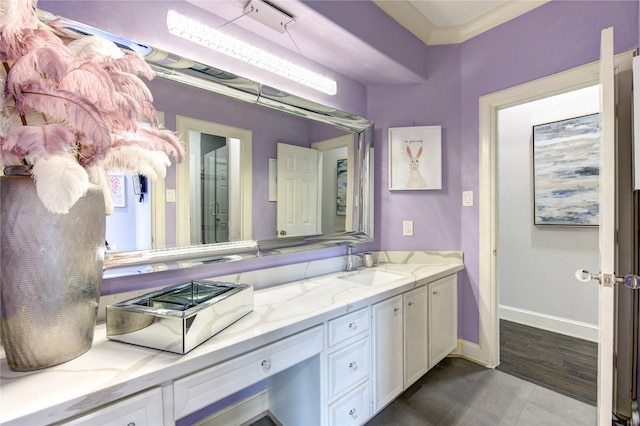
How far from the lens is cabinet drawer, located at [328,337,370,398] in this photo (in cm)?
127

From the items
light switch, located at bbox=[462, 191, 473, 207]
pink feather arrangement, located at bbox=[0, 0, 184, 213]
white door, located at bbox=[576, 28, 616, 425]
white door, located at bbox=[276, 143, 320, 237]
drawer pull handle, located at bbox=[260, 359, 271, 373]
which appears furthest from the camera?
light switch, located at bbox=[462, 191, 473, 207]

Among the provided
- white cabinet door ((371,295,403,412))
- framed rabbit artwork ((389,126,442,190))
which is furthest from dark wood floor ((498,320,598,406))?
framed rabbit artwork ((389,126,442,190))

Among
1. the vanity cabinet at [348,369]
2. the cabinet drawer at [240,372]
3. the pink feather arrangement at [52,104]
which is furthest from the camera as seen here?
the vanity cabinet at [348,369]

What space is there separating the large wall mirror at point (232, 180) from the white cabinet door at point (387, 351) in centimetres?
59

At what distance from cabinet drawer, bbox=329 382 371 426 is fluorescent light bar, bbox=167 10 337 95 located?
1.74 meters

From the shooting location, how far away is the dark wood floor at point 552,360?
1.85 m

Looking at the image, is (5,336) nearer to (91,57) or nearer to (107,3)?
(91,57)

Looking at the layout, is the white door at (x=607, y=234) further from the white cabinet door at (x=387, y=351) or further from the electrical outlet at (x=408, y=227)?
the electrical outlet at (x=408, y=227)

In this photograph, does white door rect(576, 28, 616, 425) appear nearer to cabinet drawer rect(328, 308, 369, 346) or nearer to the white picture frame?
cabinet drawer rect(328, 308, 369, 346)

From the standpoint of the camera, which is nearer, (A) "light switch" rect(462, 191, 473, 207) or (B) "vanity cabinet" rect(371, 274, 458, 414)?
(B) "vanity cabinet" rect(371, 274, 458, 414)

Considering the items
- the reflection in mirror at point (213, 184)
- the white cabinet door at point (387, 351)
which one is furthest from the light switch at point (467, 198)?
the reflection in mirror at point (213, 184)

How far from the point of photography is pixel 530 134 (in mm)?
2738

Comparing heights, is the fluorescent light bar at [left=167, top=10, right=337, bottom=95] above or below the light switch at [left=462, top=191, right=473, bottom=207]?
above

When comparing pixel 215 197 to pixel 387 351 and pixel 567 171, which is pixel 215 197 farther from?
pixel 567 171
